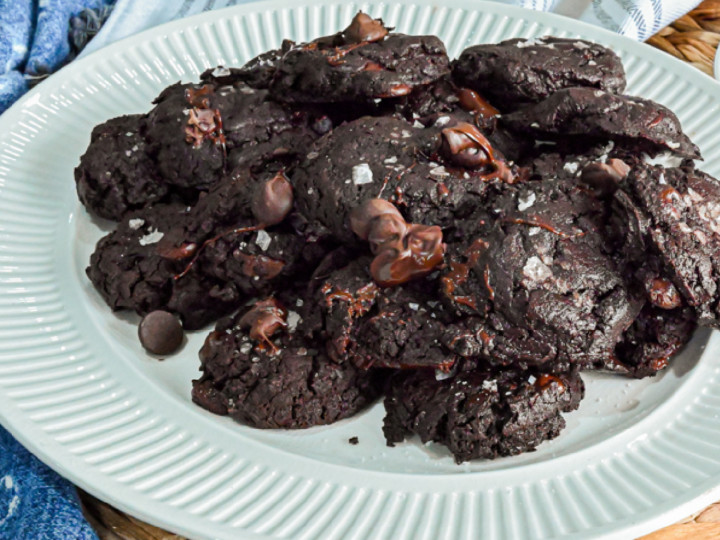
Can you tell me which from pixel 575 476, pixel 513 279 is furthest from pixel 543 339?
pixel 575 476

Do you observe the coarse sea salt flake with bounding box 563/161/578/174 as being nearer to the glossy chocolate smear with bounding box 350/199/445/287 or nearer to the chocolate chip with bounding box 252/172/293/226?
the glossy chocolate smear with bounding box 350/199/445/287

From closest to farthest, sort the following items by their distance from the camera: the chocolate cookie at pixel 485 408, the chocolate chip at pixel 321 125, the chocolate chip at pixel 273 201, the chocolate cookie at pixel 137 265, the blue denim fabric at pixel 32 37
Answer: the chocolate cookie at pixel 485 408
the chocolate chip at pixel 273 201
the chocolate cookie at pixel 137 265
the chocolate chip at pixel 321 125
the blue denim fabric at pixel 32 37

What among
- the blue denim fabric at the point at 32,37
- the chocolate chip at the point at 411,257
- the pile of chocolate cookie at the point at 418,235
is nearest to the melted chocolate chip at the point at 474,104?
the pile of chocolate cookie at the point at 418,235

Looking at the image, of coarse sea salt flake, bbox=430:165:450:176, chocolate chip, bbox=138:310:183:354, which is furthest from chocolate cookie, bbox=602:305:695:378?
chocolate chip, bbox=138:310:183:354

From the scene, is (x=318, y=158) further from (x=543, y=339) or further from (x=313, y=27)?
(x=313, y=27)

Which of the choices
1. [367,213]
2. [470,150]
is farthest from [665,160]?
[367,213]

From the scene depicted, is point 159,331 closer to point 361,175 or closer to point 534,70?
point 361,175

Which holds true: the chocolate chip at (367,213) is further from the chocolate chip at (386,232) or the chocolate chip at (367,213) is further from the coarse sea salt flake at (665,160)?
the coarse sea salt flake at (665,160)
